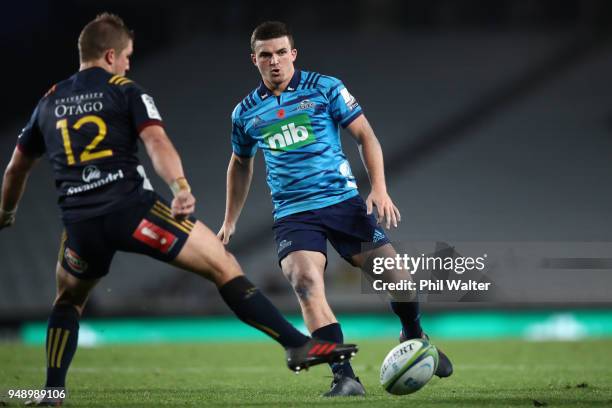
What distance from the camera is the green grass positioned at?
230 inches

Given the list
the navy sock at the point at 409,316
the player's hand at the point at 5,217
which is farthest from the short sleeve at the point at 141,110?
the navy sock at the point at 409,316

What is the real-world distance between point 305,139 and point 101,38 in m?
1.61

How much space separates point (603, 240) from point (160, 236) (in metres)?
15.2

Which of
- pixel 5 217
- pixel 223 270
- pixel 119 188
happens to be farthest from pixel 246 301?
pixel 5 217

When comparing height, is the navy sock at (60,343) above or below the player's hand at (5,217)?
below

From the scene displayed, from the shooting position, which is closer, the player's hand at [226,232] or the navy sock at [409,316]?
the navy sock at [409,316]

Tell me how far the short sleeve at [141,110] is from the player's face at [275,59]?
1.41m

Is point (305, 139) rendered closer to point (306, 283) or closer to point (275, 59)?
point (275, 59)

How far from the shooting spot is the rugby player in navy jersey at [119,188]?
16.4 ft

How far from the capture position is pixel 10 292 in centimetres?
1762

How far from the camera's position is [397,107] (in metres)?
21.5

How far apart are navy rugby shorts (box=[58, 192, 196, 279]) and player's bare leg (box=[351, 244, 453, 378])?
1549 mm

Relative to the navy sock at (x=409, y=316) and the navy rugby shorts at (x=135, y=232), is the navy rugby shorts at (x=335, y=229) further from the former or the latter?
the navy rugby shorts at (x=135, y=232)

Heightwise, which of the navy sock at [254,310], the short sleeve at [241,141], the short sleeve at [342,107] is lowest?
the navy sock at [254,310]
